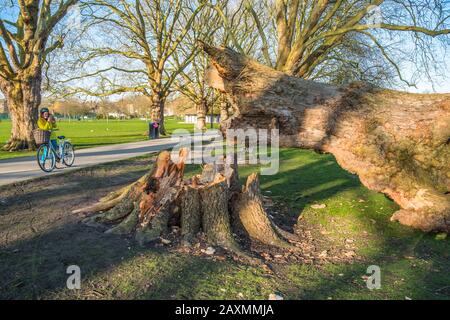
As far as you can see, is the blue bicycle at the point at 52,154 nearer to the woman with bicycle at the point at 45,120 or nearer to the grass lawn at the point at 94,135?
the woman with bicycle at the point at 45,120

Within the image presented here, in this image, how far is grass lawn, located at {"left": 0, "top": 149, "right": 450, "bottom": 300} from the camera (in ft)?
9.91

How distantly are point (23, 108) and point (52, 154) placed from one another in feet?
22.1

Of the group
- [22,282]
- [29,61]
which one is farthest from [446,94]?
[29,61]

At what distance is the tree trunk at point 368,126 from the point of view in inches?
165

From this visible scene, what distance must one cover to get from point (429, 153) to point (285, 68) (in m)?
7.16

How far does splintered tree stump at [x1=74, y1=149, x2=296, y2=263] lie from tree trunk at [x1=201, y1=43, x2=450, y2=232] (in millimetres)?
1062

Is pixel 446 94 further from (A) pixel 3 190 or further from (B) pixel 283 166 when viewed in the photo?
(A) pixel 3 190

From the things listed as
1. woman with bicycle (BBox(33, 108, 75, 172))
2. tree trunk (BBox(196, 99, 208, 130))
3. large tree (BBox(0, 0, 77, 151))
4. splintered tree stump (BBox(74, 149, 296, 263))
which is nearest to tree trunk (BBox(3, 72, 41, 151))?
large tree (BBox(0, 0, 77, 151))

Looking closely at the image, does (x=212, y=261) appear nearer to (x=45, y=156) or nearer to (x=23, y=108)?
(x=45, y=156)

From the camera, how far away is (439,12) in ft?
31.9

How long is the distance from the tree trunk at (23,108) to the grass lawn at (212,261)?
9.13m

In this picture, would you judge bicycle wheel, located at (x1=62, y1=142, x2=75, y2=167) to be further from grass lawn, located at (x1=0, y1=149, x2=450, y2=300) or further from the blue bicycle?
grass lawn, located at (x1=0, y1=149, x2=450, y2=300)

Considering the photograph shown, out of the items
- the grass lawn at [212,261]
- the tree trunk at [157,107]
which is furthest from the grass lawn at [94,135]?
the grass lawn at [212,261]

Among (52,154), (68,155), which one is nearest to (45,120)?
(52,154)
